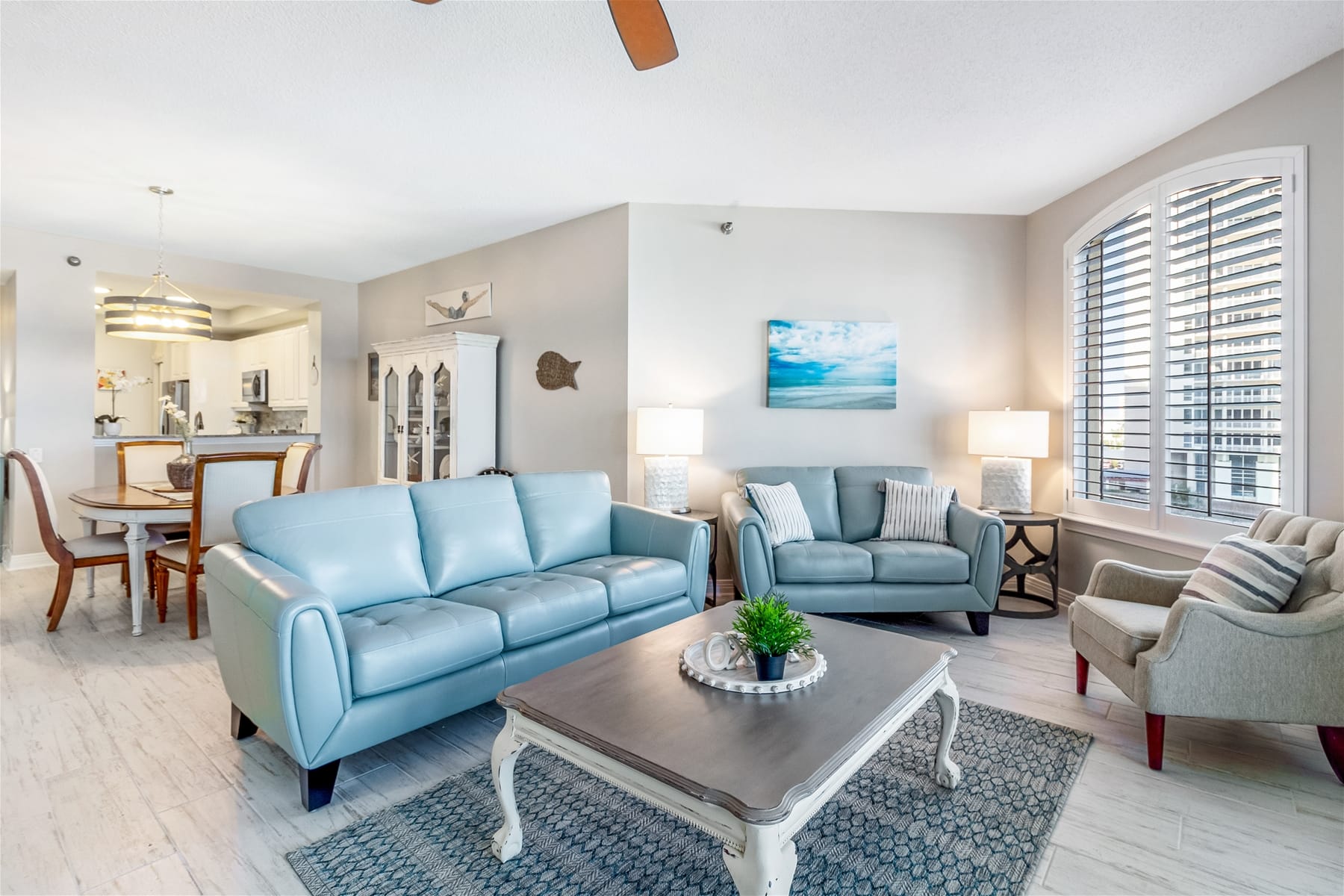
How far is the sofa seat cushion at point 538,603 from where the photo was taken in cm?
235

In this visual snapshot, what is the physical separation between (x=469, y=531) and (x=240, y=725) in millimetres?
1032

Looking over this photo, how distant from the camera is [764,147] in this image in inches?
132

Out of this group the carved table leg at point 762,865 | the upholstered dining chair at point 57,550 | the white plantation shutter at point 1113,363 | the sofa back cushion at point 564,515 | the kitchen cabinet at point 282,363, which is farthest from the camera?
the kitchen cabinet at point 282,363

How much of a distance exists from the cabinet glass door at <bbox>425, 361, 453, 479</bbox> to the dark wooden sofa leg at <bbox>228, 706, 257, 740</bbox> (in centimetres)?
276

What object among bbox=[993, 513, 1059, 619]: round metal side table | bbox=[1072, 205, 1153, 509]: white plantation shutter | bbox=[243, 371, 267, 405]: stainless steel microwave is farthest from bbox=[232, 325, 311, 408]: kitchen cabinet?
bbox=[1072, 205, 1153, 509]: white plantation shutter

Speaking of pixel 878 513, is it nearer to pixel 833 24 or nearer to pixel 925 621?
pixel 925 621

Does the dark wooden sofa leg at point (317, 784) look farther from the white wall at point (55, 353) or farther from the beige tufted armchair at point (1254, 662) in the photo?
the white wall at point (55, 353)

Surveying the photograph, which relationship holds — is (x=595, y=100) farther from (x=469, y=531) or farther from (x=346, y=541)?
(x=346, y=541)

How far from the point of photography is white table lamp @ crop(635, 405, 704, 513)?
388 centimetres

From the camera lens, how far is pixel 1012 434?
380 cm

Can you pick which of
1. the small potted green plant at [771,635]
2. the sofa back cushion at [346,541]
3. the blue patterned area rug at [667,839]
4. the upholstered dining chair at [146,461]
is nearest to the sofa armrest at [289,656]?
the sofa back cushion at [346,541]

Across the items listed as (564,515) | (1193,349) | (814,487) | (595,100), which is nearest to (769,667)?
(564,515)

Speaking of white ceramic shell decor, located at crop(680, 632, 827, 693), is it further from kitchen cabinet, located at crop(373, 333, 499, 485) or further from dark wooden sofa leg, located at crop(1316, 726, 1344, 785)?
kitchen cabinet, located at crop(373, 333, 499, 485)

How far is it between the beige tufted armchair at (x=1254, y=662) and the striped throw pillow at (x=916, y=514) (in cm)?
147
